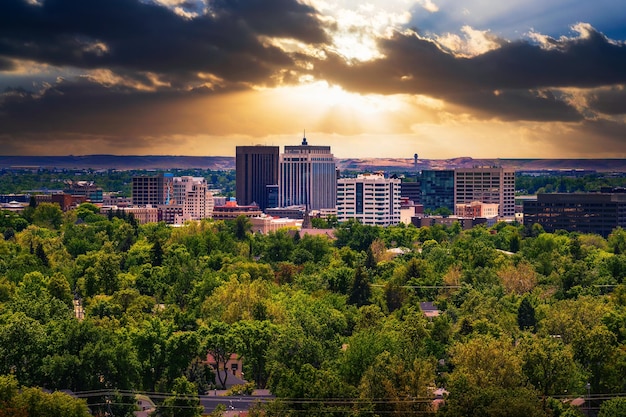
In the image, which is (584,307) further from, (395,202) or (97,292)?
(395,202)

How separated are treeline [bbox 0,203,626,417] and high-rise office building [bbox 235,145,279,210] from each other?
86078 mm

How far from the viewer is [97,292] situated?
56.5 meters

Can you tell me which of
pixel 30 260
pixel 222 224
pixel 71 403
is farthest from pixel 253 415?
pixel 222 224

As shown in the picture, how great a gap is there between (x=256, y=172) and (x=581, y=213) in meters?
56.0

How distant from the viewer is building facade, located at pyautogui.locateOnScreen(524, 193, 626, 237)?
4412 inches

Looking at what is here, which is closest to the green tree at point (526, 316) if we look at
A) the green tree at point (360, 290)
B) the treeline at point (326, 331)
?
the treeline at point (326, 331)

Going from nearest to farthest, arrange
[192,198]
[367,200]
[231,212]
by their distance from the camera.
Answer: [367,200], [231,212], [192,198]

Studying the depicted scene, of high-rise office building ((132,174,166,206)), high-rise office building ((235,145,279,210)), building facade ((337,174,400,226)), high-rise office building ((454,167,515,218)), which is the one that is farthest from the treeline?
high-rise office building ((132,174,166,206))

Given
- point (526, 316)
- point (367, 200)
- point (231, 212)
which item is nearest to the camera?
point (526, 316)

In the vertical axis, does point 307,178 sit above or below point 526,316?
above

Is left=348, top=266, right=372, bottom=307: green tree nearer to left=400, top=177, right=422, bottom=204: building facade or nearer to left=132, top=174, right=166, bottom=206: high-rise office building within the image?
left=400, top=177, right=422, bottom=204: building facade

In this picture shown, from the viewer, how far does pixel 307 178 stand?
150 metres

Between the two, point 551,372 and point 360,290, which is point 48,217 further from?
point 551,372

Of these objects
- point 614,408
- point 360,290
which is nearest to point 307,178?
point 360,290
